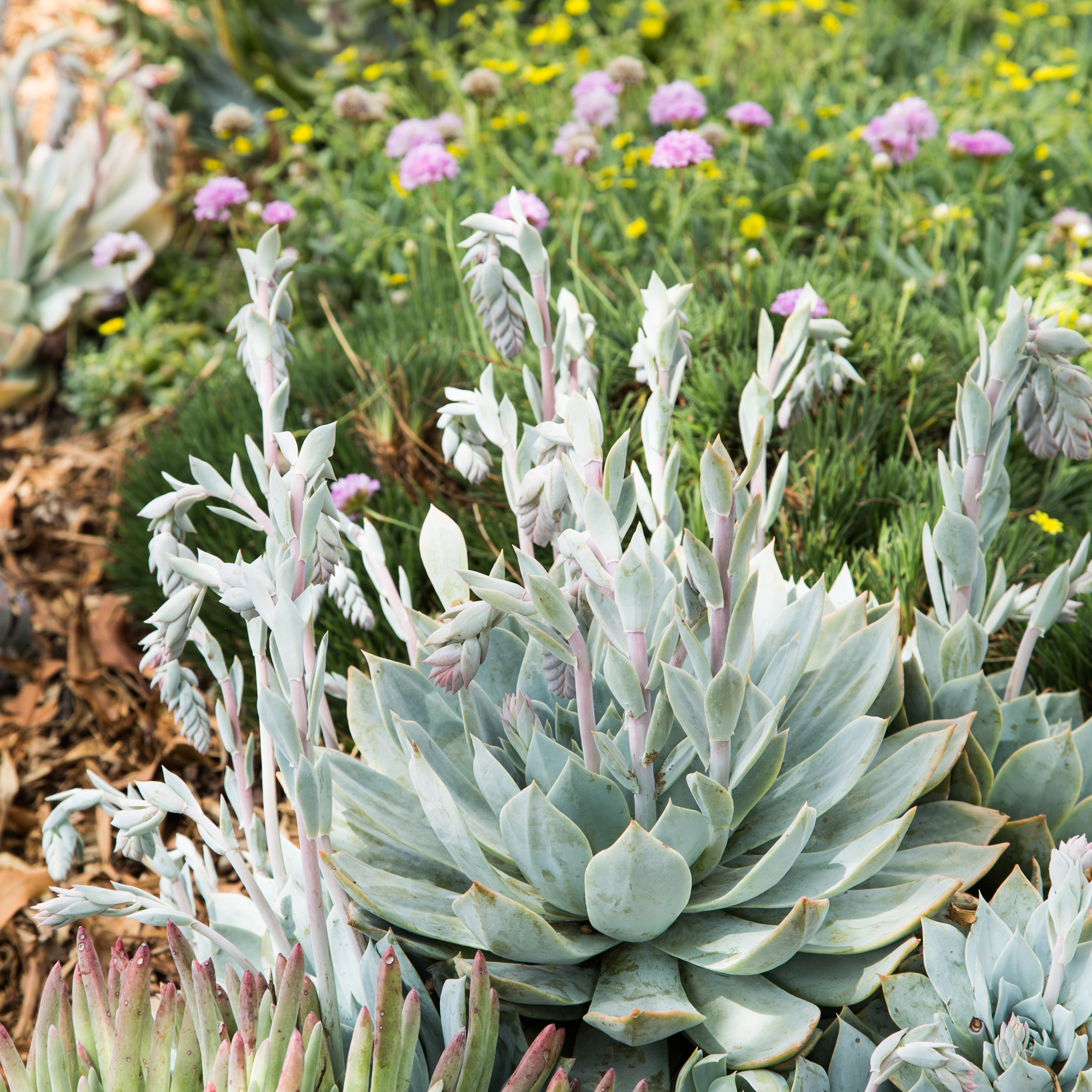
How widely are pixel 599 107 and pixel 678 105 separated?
1.02 ft

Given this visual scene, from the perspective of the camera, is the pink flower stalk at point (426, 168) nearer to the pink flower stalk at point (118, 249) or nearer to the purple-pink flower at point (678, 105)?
the purple-pink flower at point (678, 105)

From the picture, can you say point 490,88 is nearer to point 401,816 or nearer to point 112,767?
point 112,767

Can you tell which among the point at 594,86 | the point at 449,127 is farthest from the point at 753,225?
the point at 449,127

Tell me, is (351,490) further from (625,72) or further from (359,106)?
(625,72)

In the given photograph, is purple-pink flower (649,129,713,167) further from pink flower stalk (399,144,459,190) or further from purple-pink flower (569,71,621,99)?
purple-pink flower (569,71,621,99)

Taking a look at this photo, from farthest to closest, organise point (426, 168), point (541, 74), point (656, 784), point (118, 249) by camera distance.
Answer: point (541, 74) < point (118, 249) < point (426, 168) < point (656, 784)

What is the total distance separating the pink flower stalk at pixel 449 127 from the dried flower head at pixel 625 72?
55 cm

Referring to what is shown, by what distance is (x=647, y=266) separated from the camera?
2963 mm

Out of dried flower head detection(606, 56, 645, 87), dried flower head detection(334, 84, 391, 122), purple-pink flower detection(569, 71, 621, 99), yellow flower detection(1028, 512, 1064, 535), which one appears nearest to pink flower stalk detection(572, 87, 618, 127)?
purple-pink flower detection(569, 71, 621, 99)

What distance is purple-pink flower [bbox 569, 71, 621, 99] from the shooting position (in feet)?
10.6

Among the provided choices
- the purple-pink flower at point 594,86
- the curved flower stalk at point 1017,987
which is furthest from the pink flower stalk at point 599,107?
the curved flower stalk at point 1017,987

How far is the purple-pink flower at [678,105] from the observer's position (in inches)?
115

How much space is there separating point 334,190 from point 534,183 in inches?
29.0

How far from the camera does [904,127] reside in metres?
2.94
